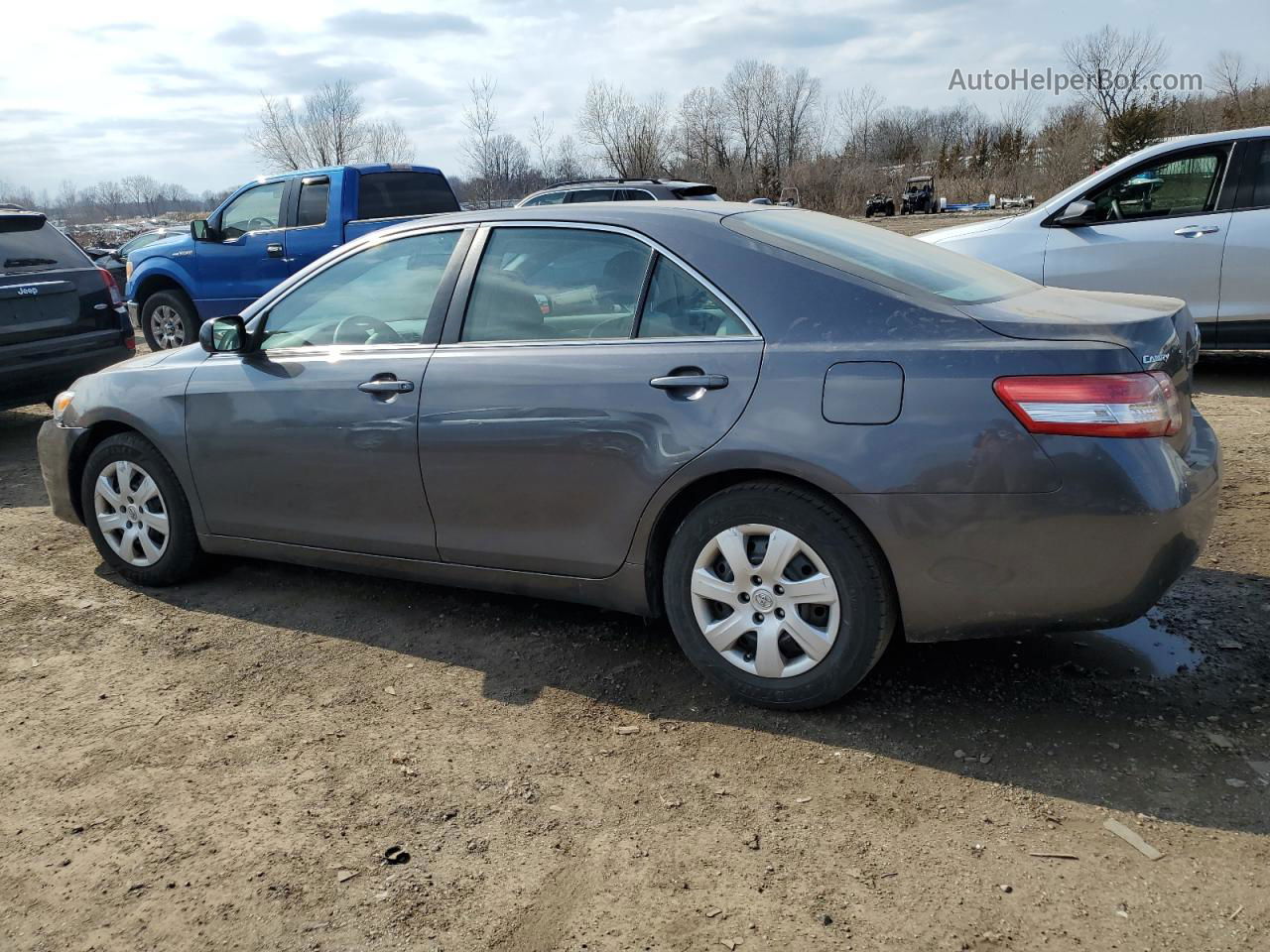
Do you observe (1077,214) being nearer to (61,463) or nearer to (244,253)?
(61,463)

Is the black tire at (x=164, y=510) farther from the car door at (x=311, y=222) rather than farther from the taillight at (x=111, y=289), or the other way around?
the car door at (x=311, y=222)

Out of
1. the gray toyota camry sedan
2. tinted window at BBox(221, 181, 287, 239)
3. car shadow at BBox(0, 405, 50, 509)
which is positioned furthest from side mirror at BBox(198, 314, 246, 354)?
tinted window at BBox(221, 181, 287, 239)

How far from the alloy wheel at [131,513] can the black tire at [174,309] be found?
7841 mm

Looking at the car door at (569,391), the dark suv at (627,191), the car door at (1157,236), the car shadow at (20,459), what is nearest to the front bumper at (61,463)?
the car shadow at (20,459)

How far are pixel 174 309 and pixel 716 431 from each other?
10.8 meters

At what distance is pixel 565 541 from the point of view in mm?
3660

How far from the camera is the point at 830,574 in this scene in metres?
3.17

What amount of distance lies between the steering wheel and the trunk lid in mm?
2155

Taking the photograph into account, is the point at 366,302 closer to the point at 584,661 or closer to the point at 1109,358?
the point at 584,661

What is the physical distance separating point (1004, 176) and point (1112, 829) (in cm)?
4988

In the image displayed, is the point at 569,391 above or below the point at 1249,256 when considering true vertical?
below

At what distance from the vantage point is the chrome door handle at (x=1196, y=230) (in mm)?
7734

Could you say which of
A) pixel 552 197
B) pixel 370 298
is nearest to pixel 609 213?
pixel 370 298

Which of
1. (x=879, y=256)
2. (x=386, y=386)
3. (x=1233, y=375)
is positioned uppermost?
(x=879, y=256)
